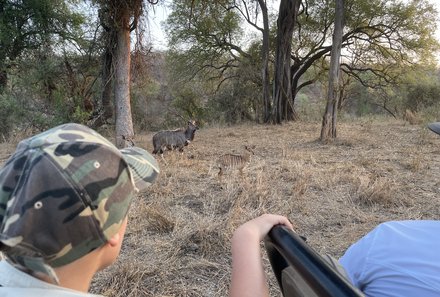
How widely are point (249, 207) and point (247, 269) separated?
2.68 m

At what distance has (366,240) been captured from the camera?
1197 mm

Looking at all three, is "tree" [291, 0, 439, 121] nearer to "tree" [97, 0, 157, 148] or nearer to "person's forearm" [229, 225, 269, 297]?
"tree" [97, 0, 157, 148]

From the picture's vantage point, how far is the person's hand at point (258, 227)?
1166 millimetres

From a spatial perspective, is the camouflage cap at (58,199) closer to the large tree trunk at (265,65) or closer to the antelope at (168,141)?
the antelope at (168,141)

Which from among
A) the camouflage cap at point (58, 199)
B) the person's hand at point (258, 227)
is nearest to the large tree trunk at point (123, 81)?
the person's hand at point (258, 227)

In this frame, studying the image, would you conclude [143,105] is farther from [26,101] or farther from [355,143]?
[355,143]

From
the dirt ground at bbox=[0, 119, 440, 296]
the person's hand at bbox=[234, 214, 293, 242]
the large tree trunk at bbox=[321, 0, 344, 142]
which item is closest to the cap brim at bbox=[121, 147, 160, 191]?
the person's hand at bbox=[234, 214, 293, 242]

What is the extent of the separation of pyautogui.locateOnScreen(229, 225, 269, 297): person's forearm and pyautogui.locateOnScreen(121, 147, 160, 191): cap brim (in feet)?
1.03

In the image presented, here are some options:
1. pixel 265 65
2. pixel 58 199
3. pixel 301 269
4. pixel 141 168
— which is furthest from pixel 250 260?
pixel 265 65

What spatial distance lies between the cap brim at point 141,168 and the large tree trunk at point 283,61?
12939mm

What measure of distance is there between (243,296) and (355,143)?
7203 mm

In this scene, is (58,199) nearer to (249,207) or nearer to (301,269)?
(301,269)

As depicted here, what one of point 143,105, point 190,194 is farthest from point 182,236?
point 143,105

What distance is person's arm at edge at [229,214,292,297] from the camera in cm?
106
